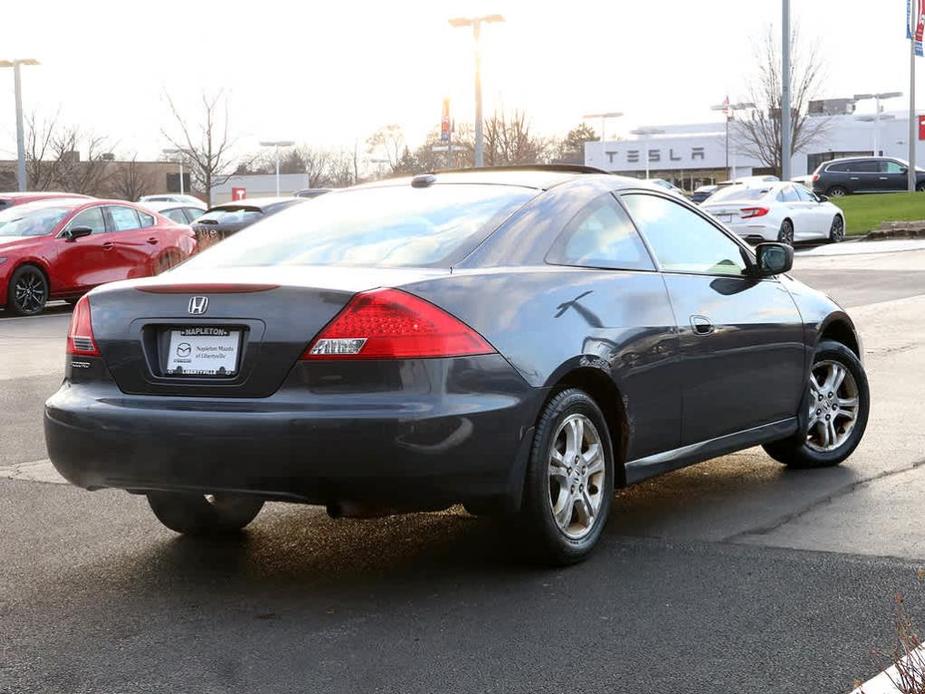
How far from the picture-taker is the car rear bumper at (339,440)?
186 inches

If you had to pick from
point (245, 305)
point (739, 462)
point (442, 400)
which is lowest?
point (739, 462)

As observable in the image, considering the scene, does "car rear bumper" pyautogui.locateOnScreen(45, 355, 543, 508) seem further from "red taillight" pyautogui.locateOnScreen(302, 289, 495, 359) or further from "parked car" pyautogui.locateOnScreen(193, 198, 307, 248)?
"parked car" pyautogui.locateOnScreen(193, 198, 307, 248)

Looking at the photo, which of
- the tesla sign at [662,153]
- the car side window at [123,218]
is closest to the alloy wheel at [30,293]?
the car side window at [123,218]

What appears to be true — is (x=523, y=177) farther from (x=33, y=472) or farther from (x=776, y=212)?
(x=776, y=212)

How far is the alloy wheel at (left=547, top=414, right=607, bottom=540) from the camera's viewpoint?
5.33 meters

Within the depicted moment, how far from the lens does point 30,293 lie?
18.8 metres

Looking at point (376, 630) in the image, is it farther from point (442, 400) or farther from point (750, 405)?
point (750, 405)

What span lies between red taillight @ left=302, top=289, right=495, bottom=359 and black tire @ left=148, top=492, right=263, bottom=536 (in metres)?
1.30

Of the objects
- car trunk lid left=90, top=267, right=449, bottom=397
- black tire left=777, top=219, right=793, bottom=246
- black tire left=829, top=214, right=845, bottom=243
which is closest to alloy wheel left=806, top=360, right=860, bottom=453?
car trunk lid left=90, top=267, right=449, bottom=397

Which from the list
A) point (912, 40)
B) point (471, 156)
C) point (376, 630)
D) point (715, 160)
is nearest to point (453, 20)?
point (912, 40)

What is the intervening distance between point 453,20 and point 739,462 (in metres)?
28.9

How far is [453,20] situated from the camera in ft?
115

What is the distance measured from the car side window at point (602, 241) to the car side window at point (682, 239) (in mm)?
106

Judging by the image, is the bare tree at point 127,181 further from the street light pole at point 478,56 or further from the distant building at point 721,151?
the street light pole at point 478,56
